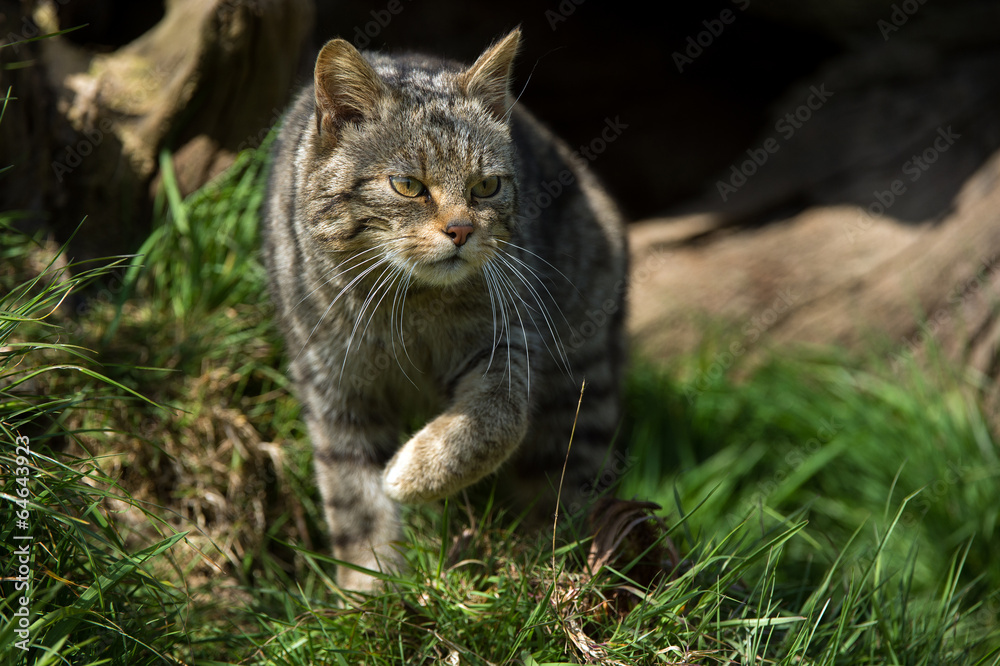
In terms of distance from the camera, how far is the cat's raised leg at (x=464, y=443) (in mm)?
2314

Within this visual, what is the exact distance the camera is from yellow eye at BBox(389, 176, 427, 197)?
2354 millimetres

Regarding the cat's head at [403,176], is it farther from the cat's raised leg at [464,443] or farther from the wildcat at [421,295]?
the cat's raised leg at [464,443]

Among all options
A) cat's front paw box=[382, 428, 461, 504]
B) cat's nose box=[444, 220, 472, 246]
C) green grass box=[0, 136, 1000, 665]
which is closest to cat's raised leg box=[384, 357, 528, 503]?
cat's front paw box=[382, 428, 461, 504]

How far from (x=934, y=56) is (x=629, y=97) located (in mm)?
2114

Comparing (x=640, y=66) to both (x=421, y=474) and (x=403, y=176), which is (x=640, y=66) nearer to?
(x=403, y=176)

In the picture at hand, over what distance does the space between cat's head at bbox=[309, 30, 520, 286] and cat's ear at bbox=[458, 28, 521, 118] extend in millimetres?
40

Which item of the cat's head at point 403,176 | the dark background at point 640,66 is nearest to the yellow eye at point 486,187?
the cat's head at point 403,176

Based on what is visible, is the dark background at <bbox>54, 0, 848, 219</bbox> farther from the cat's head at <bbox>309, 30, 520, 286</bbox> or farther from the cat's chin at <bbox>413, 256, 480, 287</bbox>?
the cat's chin at <bbox>413, 256, 480, 287</bbox>

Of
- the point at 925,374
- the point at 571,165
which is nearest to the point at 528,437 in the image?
the point at 571,165

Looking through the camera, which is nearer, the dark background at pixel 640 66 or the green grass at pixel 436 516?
the green grass at pixel 436 516

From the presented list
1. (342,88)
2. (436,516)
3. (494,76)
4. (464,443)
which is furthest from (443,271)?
(436,516)

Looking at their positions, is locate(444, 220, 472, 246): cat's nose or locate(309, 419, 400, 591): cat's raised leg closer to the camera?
locate(444, 220, 472, 246): cat's nose

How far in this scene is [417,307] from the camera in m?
2.63

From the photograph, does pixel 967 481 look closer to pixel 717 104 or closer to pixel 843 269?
pixel 843 269
